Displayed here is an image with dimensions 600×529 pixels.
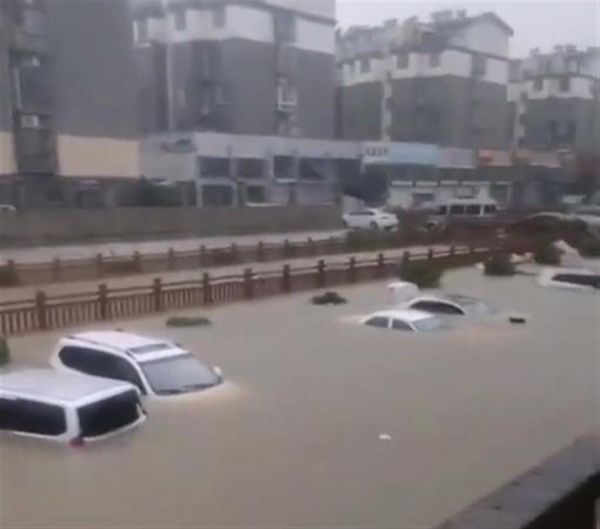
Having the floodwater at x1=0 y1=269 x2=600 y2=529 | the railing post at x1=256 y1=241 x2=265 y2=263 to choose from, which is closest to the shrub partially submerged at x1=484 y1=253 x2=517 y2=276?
the floodwater at x1=0 y1=269 x2=600 y2=529

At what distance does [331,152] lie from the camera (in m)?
1.86

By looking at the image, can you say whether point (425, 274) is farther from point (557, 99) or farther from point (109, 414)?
point (109, 414)

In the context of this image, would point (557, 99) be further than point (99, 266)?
Yes

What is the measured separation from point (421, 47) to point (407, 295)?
2.09 feet

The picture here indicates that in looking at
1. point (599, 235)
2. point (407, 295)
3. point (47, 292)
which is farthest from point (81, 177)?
point (599, 235)

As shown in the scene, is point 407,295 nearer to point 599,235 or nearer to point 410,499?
point 410,499

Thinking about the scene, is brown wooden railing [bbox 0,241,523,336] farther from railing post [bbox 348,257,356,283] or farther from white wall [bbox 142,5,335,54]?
white wall [bbox 142,5,335,54]

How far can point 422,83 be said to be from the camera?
7.06ft

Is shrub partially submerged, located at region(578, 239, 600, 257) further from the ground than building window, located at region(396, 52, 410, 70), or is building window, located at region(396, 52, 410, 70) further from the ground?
building window, located at region(396, 52, 410, 70)

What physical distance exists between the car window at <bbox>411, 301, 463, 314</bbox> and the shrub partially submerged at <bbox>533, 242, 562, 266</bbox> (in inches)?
20.4

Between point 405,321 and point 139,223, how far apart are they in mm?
862

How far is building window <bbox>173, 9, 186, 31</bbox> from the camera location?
1.67 meters

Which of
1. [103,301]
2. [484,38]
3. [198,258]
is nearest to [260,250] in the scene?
[198,258]

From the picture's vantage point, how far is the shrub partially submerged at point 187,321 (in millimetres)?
1800
